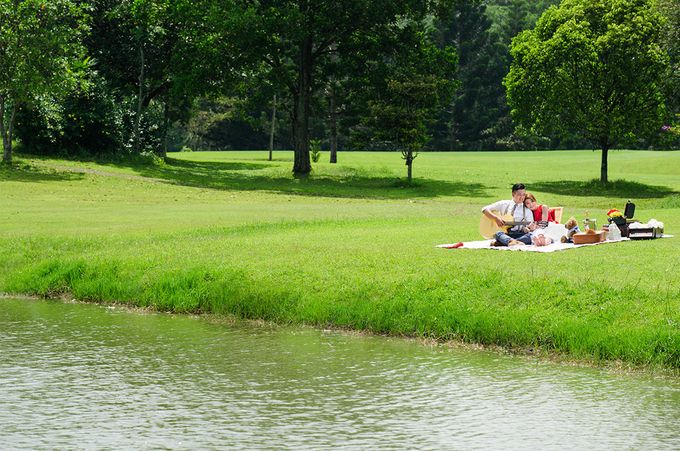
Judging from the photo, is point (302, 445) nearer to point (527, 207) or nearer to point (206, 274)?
point (206, 274)

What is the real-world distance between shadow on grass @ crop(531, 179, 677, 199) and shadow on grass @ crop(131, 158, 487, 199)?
15.0 feet

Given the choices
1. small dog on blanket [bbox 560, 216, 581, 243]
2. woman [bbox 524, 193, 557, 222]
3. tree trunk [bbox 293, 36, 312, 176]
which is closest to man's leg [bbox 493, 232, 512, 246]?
woman [bbox 524, 193, 557, 222]

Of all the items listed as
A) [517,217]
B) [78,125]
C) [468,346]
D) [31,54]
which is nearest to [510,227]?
[517,217]

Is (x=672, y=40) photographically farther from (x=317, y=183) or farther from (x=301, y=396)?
Result: (x=301, y=396)

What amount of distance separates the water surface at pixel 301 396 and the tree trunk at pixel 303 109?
4778cm

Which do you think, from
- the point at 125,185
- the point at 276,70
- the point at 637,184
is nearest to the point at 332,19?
the point at 276,70

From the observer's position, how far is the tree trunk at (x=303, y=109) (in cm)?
6400

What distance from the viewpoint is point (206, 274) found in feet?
65.9

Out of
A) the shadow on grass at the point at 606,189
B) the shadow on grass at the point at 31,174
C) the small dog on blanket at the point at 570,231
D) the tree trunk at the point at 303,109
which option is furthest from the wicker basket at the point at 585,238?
the tree trunk at the point at 303,109

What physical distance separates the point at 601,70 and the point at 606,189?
7.22 metres

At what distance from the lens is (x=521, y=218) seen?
22469 millimetres

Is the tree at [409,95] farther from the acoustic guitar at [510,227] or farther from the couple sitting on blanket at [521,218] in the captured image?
the couple sitting on blanket at [521,218]

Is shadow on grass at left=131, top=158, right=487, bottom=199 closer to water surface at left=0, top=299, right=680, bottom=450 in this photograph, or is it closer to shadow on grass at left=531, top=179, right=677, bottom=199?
shadow on grass at left=531, top=179, right=677, bottom=199

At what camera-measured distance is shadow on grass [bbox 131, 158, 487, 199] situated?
55594 millimetres
